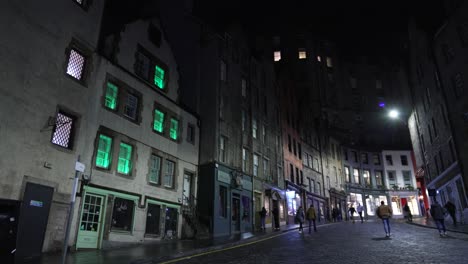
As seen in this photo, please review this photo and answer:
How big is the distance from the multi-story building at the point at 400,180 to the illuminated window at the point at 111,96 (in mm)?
55345

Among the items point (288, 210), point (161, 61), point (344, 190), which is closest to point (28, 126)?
point (161, 61)

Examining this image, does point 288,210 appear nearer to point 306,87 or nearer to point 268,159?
point 268,159

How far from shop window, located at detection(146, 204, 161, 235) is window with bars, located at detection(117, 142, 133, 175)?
254 cm

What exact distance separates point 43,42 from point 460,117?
92.5 feet

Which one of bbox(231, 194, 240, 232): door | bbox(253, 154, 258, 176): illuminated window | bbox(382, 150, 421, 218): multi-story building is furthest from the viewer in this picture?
bbox(382, 150, 421, 218): multi-story building

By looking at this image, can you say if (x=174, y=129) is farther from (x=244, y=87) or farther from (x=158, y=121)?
(x=244, y=87)

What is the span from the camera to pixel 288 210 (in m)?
35.4

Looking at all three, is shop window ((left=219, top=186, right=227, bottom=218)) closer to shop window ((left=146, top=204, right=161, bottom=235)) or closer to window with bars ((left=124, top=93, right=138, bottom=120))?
shop window ((left=146, top=204, right=161, bottom=235))

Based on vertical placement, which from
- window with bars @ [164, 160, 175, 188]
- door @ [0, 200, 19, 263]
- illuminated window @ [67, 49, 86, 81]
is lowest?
door @ [0, 200, 19, 263]

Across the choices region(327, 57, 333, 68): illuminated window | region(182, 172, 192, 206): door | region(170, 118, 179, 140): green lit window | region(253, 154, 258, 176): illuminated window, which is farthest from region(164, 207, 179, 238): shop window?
region(327, 57, 333, 68): illuminated window

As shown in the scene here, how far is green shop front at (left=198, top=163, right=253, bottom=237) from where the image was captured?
2245 centimetres

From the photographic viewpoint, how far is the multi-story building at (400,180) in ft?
194

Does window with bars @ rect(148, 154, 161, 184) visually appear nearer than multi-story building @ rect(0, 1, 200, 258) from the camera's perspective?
No

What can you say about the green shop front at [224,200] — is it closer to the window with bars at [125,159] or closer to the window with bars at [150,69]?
the window with bars at [150,69]
